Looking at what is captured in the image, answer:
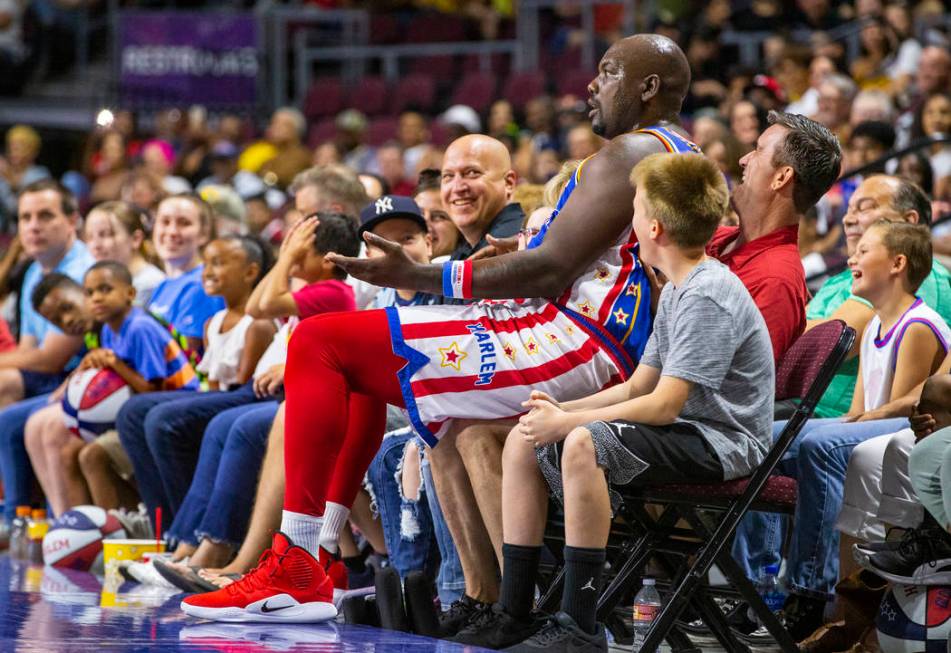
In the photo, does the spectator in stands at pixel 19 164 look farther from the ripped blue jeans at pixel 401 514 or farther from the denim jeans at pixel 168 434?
the ripped blue jeans at pixel 401 514

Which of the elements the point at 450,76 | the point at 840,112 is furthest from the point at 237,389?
the point at 450,76

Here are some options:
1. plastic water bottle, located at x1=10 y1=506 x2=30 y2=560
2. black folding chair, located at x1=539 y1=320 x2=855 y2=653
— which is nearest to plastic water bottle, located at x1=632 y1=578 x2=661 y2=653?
black folding chair, located at x1=539 y1=320 x2=855 y2=653

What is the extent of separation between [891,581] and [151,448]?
9.57 feet

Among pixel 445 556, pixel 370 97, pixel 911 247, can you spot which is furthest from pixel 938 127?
pixel 370 97

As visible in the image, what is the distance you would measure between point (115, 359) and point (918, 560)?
3470 millimetres

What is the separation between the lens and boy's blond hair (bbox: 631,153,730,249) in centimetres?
333

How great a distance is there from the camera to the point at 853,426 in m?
3.78

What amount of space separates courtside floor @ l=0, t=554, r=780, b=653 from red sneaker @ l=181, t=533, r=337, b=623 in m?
0.04

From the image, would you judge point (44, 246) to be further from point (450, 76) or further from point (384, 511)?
point (450, 76)

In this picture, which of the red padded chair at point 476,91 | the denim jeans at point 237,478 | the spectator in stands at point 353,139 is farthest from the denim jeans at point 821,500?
the red padded chair at point 476,91

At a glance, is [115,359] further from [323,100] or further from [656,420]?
[323,100]

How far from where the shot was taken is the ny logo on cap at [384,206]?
453 centimetres

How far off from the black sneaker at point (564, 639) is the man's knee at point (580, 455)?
0.34 metres

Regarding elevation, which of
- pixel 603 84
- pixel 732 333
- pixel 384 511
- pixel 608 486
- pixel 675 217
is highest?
pixel 603 84
